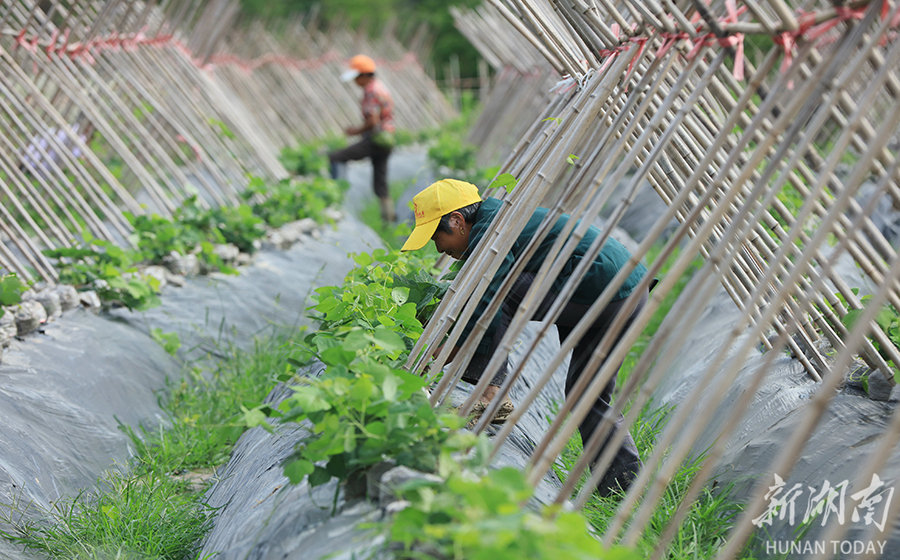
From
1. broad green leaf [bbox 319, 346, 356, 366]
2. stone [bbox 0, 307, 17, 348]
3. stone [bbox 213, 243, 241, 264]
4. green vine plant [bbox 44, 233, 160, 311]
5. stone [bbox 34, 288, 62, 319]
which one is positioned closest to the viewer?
broad green leaf [bbox 319, 346, 356, 366]

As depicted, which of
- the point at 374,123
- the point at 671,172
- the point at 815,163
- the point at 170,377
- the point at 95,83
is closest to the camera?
the point at 815,163

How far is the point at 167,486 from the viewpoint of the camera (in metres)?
2.98

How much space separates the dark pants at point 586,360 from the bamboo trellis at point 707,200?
0.08m

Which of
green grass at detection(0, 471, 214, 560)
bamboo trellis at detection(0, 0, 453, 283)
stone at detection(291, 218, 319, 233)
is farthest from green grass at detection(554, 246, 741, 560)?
stone at detection(291, 218, 319, 233)

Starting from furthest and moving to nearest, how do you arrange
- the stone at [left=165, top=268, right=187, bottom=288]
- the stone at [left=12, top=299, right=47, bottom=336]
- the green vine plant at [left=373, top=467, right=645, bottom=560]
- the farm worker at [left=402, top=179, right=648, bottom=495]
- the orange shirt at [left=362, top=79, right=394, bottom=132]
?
the orange shirt at [left=362, top=79, right=394, bottom=132]
the stone at [left=165, top=268, right=187, bottom=288]
the stone at [left=12, top=299, right=47, bottom=336]
the farm worker at [left=402, top=179, right=648, bottom=495]
the green vine plant at [left=373, top=467, right=645, bottom=560]

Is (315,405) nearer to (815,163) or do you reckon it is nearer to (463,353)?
(463,353)

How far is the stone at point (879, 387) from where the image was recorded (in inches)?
99.6

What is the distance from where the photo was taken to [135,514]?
105 inches

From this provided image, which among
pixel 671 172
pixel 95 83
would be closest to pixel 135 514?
pixel 671 172

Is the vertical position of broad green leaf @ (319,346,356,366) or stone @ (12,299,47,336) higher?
broad green leaf @ (319,346,356,366)

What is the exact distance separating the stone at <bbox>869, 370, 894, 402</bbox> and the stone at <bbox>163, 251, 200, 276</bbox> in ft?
11.8

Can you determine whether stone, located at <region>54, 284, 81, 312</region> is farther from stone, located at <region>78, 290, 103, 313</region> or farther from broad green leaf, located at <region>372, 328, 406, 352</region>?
broad green leaf, located at <region>372, 328, 406, 352</region>

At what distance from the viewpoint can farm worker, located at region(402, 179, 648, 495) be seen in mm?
2631

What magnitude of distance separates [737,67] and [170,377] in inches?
116
